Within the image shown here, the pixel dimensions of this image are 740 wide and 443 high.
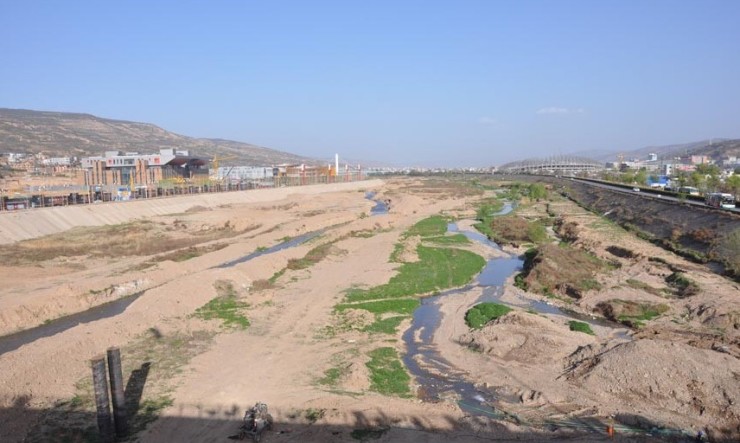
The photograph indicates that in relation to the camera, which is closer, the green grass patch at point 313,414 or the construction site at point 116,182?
the green grass patch at point 313,414

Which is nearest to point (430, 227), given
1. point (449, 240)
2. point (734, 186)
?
point (449, 240)

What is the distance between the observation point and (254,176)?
406 feet

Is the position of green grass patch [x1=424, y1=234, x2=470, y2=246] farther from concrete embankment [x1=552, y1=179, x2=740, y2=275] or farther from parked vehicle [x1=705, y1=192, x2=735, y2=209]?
parked vehicle [x1=705, y1=192, x2=735, y2=209]

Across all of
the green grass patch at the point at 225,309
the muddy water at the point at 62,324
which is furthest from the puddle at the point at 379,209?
the muddy water at the point at 62,324

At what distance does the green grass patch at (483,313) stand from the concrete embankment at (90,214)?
3470 cm

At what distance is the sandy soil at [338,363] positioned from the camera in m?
13.0

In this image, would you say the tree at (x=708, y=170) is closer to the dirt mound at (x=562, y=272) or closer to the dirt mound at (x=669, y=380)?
the dirt mound at (x=562, y=272)

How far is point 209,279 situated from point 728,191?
5663cm

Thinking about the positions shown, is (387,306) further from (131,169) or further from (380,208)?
(131,169)

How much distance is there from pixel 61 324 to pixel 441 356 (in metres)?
15.2

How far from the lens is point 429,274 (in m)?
30.7

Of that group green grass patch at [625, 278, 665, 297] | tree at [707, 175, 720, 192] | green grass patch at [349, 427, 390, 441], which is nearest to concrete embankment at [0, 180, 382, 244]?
green grass patch at [349, 427, 390, 441]

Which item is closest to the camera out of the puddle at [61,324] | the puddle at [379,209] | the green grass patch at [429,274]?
the puddle at [61,324]

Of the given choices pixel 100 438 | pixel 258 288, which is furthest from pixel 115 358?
pixel 258 288
